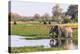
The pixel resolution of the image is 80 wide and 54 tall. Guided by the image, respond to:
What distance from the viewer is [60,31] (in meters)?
1.74

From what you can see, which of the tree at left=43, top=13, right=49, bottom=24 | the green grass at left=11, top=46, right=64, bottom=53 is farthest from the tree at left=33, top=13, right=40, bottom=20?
the green grass at left=11, top=46, right=64, bottom=53

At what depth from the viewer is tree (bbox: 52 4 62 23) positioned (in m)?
1.73

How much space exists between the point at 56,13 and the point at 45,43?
311 mm

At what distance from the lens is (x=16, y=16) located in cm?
163

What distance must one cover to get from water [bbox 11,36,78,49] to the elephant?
0.05 m

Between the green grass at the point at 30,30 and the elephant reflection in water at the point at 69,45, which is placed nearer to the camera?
the green grass at the point at 30,30

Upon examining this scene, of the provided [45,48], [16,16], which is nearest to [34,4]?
[16,16]

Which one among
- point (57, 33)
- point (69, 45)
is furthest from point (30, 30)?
point (69, 45)

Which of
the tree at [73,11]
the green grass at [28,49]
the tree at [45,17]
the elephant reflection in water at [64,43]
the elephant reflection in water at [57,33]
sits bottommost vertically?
the green grass at [28,49]

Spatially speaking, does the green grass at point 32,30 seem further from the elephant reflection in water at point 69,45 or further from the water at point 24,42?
the elephant reflection in water at point 69,45

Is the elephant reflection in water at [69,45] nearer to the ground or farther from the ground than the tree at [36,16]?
nearer to the ground

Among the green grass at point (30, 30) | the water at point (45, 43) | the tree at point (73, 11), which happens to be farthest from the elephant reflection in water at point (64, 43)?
the tree at point (73, 11)

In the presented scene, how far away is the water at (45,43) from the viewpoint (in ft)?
5.32

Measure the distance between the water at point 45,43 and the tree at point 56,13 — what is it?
8.2 inches
